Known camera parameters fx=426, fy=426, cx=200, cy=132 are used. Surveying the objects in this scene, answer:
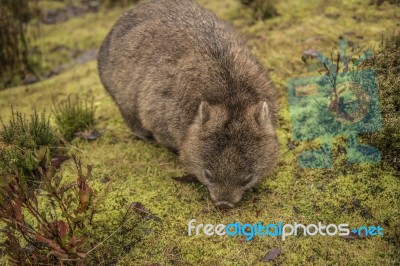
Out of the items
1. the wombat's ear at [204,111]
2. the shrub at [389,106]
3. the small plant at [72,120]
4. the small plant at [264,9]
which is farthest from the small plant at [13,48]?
the shrub at [389,106]

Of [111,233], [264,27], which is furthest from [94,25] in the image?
[111,233]

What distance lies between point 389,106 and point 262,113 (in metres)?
1.20

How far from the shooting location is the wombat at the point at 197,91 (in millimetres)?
3875

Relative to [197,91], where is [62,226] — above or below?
below

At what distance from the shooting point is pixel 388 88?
4035 millimetres

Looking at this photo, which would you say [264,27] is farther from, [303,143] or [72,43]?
[72,43]

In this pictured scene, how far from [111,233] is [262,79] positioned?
83.4 inches

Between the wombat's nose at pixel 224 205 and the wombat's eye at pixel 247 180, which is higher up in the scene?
the wombat's eye at pixel 247 180

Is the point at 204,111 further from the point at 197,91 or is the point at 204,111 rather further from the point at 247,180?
the point at 247,180

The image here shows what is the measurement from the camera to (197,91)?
4250 millimetres

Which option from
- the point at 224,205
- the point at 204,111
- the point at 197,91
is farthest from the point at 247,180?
the point at 197,91

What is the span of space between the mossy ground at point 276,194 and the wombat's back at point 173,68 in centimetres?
45

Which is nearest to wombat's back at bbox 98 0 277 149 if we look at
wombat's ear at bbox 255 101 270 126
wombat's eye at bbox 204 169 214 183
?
wombat's ear at bbox 255 101 270 126

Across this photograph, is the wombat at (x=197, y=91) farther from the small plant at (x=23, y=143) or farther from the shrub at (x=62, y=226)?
the small plant at (x=23, y=143)
